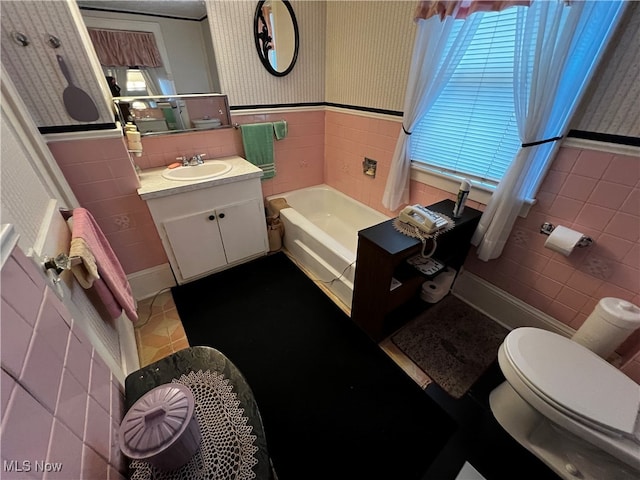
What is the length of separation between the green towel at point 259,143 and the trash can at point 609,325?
7.62 feet

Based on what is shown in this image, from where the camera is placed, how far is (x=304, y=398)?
136 centimetres

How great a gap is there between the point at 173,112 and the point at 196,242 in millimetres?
923

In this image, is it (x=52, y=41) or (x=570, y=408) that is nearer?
(x=570, y=408)

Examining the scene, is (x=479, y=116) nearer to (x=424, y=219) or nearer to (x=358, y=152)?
(x=424, y=219)

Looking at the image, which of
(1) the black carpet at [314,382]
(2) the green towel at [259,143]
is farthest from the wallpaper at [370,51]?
(1) the black carpet at [314,382]

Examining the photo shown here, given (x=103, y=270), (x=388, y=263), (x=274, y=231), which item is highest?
(x=103, y=270)

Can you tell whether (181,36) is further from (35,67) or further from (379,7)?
(379,7)

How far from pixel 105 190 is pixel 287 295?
1.34 metres

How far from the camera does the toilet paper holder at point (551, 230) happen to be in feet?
4.16

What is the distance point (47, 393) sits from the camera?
54 centimetres

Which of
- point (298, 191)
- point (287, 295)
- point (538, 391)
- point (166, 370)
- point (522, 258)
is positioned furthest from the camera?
point (298, 191)

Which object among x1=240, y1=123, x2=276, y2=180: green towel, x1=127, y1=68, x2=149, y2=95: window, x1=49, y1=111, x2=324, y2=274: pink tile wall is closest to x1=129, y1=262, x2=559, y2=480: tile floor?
x1=49, y1=111, x2=324, y2=274: pink tile wall

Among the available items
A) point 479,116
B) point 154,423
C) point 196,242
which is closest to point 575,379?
point 479,116

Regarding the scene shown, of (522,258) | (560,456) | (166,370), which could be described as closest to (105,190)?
(166,370)
